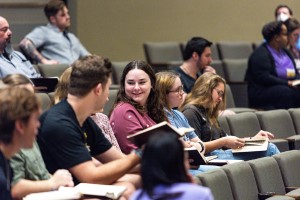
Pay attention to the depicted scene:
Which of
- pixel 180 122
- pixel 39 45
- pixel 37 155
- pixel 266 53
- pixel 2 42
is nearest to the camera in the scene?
pixel 37 155

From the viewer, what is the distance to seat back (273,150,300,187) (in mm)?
4336

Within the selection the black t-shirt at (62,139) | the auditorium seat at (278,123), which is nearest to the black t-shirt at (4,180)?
the black t-shirt at (62,139)

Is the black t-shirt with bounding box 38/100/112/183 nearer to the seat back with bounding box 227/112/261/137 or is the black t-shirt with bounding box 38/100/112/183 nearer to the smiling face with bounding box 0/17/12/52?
the smiling face with bounding box 0/17/12/52

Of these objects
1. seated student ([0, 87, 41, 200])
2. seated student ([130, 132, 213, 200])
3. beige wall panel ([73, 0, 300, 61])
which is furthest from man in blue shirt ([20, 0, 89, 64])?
seated student ([130, 132, 213, 200])

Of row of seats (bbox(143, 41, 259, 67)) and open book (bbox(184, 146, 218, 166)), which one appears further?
row of seats (bbox(143, 41, 259, 67))

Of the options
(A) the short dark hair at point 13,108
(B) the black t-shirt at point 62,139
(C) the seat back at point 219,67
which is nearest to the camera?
(A) the short dark hair at point 13,108

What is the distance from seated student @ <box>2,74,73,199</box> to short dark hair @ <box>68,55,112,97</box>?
25cm

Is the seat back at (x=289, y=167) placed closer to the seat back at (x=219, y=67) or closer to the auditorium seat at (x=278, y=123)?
the auditorium seat at (x=278, y=123)

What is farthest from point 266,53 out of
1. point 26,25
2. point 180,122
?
point 180,122

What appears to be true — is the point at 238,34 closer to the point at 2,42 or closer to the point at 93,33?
the point at 93,33

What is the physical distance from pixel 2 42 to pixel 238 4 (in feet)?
14.5

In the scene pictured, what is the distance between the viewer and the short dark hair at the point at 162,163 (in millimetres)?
2100

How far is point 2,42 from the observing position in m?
5.03

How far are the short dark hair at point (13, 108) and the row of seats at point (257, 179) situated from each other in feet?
4.17
